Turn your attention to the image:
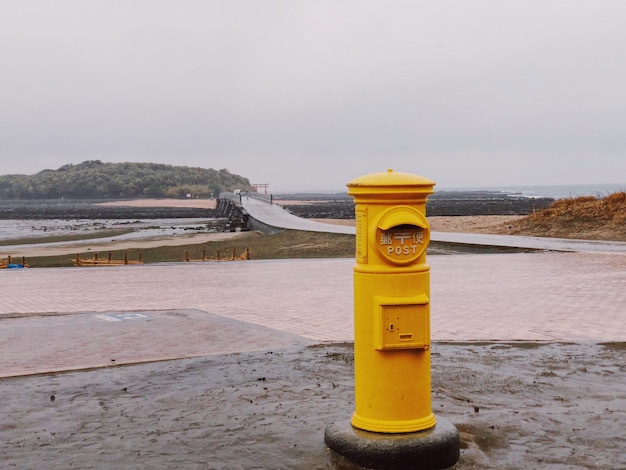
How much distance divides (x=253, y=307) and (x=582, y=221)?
2305 centimetres

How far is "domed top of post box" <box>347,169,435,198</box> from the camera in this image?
4734mm

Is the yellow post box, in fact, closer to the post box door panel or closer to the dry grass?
the post box door panel

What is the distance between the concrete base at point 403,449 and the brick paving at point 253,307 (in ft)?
12.0

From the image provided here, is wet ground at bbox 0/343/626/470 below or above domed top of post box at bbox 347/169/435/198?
below

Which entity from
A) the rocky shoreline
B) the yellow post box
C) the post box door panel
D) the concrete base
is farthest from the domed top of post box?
the rocky shoreline

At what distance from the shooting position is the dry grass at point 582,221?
29.7m

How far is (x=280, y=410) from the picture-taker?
5.81 metres

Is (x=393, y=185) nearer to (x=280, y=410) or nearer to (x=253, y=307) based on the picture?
(x=280, y=410)

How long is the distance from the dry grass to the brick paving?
10.7 m

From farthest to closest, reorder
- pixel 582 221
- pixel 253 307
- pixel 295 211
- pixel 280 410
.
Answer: pixel 295 211 → pixel 582 221 → pixel 253 307 → pixel 280 410

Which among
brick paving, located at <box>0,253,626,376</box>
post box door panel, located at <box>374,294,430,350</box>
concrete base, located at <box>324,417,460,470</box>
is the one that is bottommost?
brick paving, located at <box>0,253,626,376</box>

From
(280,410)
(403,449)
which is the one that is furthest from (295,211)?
(403,449)

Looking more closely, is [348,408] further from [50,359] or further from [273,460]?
[50,359]

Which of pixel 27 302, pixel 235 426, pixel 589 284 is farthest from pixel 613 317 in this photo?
pixel 27 302
